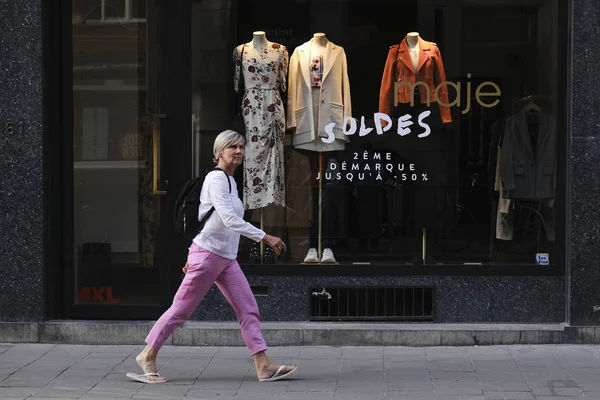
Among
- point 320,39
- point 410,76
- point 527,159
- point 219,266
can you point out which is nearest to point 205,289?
point 219,266

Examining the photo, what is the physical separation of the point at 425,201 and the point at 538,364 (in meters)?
1.91

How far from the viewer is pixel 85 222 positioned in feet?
33.6

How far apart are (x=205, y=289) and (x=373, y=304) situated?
225 cm

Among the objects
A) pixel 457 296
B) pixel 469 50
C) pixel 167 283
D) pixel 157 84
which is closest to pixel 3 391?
pixel 167 283

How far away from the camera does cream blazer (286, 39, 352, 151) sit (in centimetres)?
1005

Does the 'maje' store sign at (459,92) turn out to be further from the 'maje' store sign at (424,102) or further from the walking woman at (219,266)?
the walking woman at (219,266)

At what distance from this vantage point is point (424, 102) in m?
10.0

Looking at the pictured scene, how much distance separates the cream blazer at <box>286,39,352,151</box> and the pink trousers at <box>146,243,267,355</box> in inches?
Result: 90.0

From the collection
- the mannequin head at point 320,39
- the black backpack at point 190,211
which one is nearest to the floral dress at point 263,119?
the mannequin head at point 320,39

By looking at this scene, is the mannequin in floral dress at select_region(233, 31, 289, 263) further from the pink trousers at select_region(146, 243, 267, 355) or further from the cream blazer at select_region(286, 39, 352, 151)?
the pink trousers at select_region(146, 243, 267, 355)

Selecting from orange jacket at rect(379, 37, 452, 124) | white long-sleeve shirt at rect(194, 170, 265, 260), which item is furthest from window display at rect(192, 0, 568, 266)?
white long-sleeve shirt at rect(194, 170, 265, 260)

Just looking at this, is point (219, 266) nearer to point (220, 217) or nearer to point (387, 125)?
point (220, 217)

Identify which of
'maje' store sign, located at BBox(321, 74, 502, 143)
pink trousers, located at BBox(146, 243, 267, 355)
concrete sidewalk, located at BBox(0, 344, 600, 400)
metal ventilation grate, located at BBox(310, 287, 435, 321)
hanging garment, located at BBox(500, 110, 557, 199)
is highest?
'maje' store sign, located at BBox(321, 74, 502, 143)

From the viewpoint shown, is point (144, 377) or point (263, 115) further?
point (263, 115)
